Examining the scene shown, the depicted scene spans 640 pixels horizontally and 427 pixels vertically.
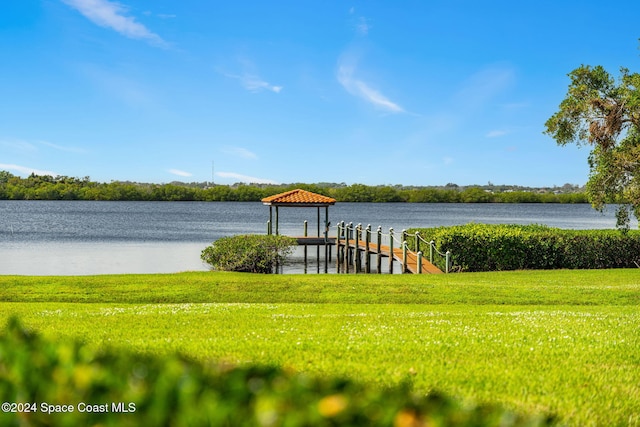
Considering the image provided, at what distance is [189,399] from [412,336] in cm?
587

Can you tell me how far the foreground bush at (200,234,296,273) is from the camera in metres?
25.5

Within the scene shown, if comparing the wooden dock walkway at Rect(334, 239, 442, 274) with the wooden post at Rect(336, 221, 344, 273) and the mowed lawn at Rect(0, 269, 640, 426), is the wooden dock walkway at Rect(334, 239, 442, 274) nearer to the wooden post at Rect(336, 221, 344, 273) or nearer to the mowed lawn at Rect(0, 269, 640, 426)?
the wooden post at Rect(336, 221, 344, 273)

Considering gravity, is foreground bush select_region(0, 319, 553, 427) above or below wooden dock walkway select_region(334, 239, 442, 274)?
above

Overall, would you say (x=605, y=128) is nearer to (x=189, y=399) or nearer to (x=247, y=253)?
(x=247, y=253)

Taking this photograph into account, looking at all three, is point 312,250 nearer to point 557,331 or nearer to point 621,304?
point 621,304

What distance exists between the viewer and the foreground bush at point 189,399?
6.96 feet

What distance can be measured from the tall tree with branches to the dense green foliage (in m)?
2.43

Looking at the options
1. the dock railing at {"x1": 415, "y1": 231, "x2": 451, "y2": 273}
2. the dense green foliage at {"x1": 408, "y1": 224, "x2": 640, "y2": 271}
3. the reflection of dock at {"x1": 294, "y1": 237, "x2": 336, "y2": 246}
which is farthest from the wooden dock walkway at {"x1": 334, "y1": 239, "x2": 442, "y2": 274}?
the reflection of dock at {"x1": 294, "y1": 237, "x2": 336, "y2": 246}

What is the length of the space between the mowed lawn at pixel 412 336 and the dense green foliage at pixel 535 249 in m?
8.05

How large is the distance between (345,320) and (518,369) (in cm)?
383

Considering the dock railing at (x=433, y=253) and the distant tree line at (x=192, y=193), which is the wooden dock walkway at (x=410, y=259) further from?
the distant tree line at (x=192, y=193)

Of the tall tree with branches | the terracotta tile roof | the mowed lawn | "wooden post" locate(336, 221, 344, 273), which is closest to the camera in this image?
the mowed lawn

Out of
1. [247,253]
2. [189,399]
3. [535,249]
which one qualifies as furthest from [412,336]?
[535,249]

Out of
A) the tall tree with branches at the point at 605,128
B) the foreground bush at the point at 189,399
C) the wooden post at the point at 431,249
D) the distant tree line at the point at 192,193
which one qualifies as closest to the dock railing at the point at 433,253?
the wooden post at the point at 431,249
